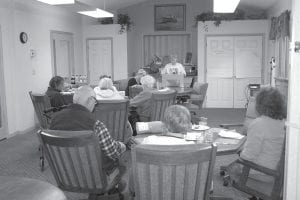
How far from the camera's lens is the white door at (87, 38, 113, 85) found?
10.2 m

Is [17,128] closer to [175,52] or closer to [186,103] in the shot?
[186,103]

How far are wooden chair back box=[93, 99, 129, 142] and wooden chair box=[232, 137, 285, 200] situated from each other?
167cm

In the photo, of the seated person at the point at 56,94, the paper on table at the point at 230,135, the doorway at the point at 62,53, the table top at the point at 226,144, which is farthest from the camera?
the doorway at the point at 62,53

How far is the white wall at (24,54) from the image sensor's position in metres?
6.48

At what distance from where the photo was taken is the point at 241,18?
9523 mm

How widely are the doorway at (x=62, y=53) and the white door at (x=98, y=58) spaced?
896 millimetres

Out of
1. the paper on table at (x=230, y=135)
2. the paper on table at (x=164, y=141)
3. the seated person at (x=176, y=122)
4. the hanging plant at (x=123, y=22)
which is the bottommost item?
the paper on table at (x=230, y=135)

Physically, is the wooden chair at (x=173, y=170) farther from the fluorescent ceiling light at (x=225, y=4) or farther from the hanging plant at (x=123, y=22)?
the hanging plant at (x=123, y=22)

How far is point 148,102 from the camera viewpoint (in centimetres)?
525

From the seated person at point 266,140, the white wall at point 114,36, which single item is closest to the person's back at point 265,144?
the seated person at point 266,140

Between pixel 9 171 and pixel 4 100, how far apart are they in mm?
2212

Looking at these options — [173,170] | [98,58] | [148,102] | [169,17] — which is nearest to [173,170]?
[173,170]

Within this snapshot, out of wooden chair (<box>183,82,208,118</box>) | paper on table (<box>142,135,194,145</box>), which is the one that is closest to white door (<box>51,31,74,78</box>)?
wooden chair (<box>183,82,208,118</box>)

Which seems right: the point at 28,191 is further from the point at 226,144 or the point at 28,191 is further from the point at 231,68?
the point at 231,68
